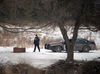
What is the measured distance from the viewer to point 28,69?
324 inches

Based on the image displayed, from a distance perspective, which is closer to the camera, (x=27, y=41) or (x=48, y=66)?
(x=48, y=66)

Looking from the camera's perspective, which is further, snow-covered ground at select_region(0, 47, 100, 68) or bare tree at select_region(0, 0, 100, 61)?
snow-covered ground at select_region(0, 47, 100, 68)

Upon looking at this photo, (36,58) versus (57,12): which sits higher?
(57,12)

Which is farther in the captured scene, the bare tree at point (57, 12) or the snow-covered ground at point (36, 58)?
the snow-covered ground at point (36, 58)

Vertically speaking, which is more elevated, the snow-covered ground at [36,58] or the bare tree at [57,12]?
the bare tree at [57,12]

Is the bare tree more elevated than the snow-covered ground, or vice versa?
the bare tree

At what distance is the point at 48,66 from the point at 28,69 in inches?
44.0

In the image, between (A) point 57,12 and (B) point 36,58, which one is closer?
(A) point 57,12

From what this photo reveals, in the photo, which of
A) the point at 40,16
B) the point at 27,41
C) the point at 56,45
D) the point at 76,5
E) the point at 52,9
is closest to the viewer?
the point at 52,9

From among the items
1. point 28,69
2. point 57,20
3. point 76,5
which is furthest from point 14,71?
point 76,5

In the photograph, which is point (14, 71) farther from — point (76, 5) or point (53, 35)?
point (53, 35)

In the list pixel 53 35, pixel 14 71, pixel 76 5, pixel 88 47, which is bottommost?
pixel 14 71

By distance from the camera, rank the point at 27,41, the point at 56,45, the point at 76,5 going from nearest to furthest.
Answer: the point at 76,5, the point at 56,45, the point at 27,41

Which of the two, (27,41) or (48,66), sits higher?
(27,41)
